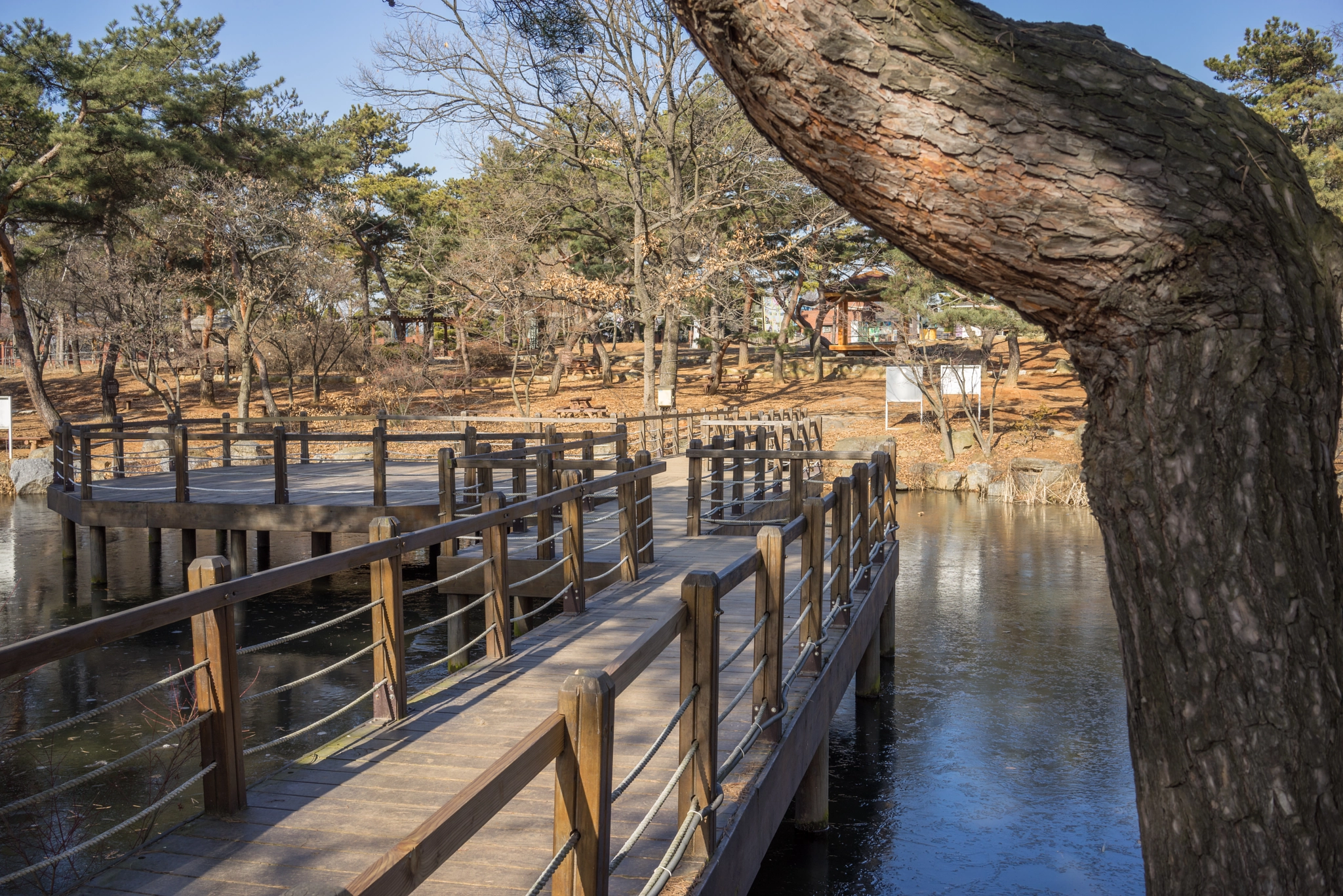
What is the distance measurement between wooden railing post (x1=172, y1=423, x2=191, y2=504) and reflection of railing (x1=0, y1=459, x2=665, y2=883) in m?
5.66

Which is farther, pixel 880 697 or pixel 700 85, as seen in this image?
pixel 700 85

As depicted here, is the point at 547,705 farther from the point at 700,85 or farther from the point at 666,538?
the point at 700,85

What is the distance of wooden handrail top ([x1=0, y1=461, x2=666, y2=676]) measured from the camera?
288 cm

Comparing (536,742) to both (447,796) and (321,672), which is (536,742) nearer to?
(447,796)

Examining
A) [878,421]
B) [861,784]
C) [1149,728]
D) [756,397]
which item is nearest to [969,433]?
[878,421]

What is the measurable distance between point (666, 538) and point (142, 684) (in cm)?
510

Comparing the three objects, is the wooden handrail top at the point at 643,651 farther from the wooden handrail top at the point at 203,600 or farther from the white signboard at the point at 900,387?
the white signboard at the point at 900,387

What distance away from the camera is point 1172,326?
2.59 meters

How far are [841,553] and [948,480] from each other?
1764 cm

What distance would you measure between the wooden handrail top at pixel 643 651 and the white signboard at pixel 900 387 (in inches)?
972

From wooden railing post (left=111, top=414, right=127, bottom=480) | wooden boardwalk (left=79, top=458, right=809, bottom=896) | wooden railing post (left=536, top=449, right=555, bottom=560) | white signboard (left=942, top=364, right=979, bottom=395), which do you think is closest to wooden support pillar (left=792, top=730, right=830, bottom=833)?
wooden boardwalk (left=79, top=458, right=809, bottom=896)

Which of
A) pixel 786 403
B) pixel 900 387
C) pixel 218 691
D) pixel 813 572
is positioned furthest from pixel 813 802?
pixel 786 403

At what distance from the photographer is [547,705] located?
5113 mm

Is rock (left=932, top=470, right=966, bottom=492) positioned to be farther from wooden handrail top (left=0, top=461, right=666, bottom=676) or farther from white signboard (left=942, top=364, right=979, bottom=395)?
wooden handrail top (left=0, top=461, right=666, bottom=676)
